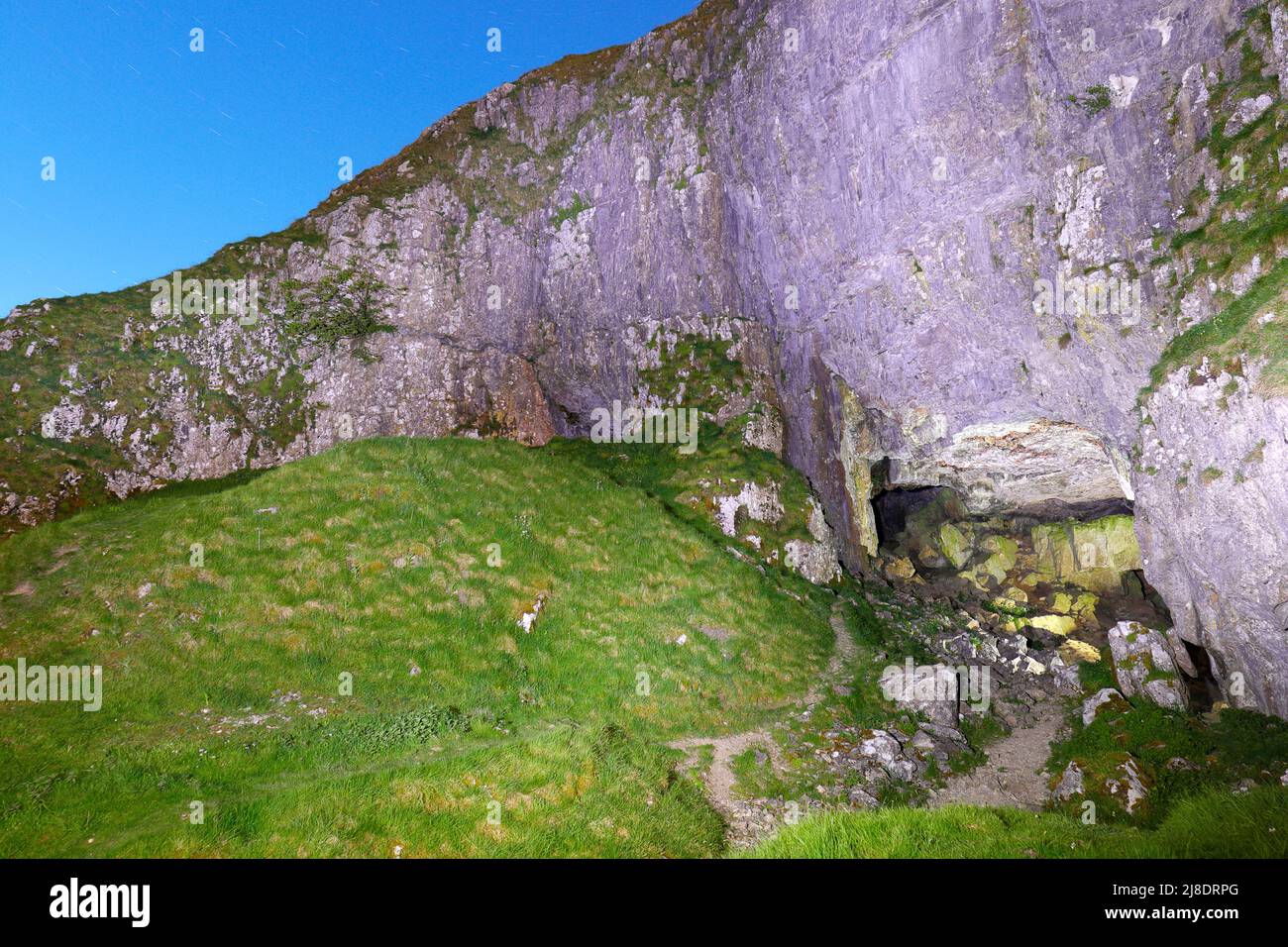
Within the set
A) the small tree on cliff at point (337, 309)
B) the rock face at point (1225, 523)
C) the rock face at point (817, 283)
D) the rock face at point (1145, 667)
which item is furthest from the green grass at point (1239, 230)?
the small tree on cliff at point (337, 309)

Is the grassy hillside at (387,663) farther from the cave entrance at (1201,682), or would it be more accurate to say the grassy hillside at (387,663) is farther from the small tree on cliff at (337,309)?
the small tree on cliff at (337,309)

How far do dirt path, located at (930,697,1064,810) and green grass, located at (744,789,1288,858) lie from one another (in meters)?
7.97

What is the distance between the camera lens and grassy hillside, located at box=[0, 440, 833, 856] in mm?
12852

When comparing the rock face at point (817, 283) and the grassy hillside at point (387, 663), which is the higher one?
the rock face at point (817, 283)

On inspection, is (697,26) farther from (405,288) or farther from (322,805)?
(322,805)

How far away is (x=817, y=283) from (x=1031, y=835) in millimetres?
33598

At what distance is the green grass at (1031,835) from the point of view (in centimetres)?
823

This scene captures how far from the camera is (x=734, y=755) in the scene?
62.8ft

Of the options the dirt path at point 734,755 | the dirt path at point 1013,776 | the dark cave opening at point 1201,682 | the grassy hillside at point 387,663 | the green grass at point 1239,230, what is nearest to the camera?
the grassy hillside at point 387,663

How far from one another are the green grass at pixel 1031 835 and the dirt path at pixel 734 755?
6.53 meters

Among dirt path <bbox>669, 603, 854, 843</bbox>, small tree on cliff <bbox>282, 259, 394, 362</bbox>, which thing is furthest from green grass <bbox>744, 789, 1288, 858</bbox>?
small tree on cliff <bbox>282, 259, 394, 362</bbox>

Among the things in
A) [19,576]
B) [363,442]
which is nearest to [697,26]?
[363,442]

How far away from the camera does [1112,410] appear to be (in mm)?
26500

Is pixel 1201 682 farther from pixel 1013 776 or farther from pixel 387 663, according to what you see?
pixel 387 663
